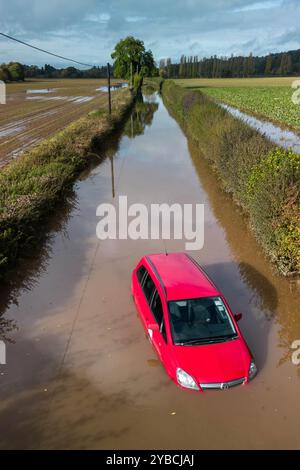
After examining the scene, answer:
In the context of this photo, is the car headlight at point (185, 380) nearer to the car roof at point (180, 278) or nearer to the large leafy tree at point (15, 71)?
the car roof at point (180, 278)

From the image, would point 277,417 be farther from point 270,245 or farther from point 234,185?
point 234,185

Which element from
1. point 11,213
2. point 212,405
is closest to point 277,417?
point 212,405

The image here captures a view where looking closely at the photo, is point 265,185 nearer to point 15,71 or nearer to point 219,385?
point 219,385

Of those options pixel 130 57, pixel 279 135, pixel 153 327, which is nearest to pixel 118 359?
pixel 153 327

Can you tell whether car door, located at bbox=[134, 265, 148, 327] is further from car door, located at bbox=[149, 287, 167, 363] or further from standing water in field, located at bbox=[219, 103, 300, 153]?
standing water in field, located at bbox=[219, 103, 300, 153]

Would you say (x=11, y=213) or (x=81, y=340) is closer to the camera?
(x=81, y=340)
